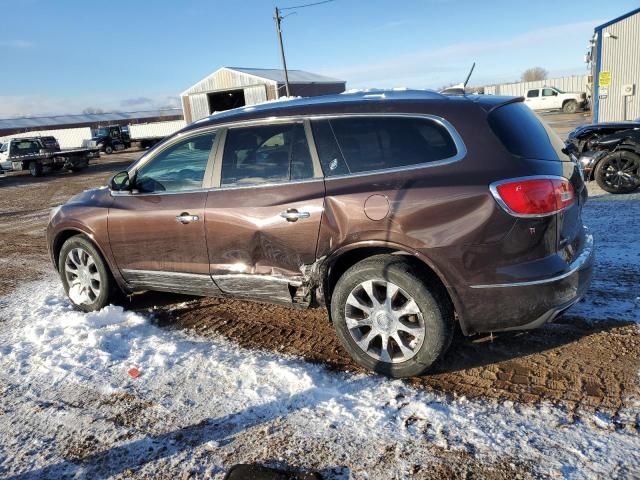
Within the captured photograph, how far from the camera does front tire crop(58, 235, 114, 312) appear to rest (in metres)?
4.83

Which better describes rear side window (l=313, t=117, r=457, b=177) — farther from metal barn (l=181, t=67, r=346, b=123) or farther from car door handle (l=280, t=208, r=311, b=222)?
metal barn (l=181, t=67, r=346, b=123)

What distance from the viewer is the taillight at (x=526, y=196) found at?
293 centimetres

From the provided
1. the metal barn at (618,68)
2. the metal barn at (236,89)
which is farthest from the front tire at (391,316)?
the metal barn at (236,89)

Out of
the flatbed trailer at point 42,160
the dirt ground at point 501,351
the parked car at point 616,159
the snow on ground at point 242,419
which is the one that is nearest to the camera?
the snow on ground at point 242,419

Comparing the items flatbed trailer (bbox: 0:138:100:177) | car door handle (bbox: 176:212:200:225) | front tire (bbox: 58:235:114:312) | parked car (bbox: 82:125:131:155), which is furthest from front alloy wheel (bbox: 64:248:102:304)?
parked car (bbox: 82:125:131:155)

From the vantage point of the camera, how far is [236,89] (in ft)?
122

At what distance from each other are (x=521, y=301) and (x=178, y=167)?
294 cm

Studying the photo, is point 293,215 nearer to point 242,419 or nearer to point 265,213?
point 265,213

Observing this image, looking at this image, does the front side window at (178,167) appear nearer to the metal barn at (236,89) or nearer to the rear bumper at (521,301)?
the rear bumper at (521,301)

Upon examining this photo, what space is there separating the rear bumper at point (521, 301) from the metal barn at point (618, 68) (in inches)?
790

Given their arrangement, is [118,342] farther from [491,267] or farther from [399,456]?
[491,267]

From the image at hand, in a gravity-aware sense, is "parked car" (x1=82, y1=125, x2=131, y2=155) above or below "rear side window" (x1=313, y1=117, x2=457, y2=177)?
above

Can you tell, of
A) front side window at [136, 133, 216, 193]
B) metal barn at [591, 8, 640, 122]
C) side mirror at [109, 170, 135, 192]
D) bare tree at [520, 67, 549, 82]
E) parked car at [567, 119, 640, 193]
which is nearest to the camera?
front side window at [136, 133, 216, 193]

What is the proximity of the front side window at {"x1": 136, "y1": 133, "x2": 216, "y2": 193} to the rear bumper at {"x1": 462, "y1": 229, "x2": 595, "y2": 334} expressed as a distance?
232 cm
